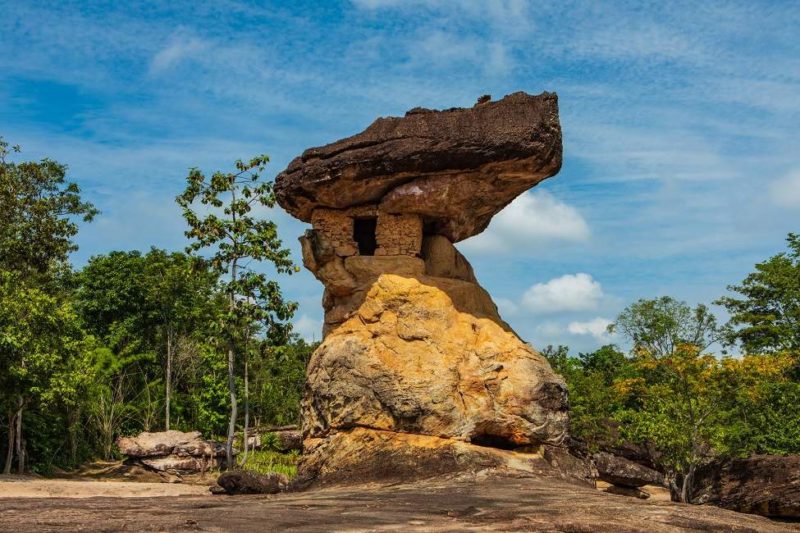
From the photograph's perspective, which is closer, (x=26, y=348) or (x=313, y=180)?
(x=313, y=180)

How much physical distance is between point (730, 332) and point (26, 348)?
2897 centimetres

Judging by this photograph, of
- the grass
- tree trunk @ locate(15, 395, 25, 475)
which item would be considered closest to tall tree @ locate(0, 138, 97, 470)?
tree trunk @ locate(15, 395, 25, 475)

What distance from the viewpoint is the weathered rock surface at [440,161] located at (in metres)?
15.5

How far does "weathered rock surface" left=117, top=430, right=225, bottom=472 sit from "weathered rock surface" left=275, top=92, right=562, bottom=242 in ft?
37.4

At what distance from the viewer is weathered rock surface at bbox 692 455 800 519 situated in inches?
577

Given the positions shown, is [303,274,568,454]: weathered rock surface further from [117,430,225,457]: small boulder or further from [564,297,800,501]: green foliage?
[117,430,225,457]: small boulder

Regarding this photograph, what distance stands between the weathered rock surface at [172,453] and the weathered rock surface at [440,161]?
37.4ft

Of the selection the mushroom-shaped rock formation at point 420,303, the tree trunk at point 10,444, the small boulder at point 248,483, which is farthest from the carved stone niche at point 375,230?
the tree trunk at point 10,444

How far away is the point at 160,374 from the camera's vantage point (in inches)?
1319

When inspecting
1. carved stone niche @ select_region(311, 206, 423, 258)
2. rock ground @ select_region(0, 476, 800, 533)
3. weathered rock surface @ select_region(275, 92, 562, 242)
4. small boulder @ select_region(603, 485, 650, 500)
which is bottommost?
small boulder @ select_region(603, 485, 650, 500)

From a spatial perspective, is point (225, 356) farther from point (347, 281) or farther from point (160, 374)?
point (347, 281)

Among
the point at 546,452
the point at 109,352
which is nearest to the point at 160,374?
the point at 109,352

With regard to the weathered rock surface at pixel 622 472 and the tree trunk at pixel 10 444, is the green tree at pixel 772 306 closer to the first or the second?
the weathered rock surface at pixel 622 472

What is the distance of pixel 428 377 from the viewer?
48.2ft
